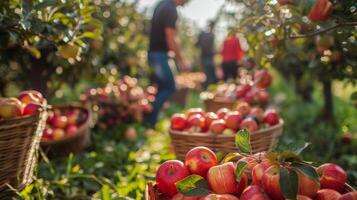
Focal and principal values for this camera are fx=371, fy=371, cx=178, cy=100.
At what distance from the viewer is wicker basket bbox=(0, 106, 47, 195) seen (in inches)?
78.0

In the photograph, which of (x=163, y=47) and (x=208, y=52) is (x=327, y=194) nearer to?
(x=163, y=47)

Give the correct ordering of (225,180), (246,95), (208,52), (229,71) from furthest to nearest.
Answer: (208,52)
(229,71)
(246,95)
(225,180)

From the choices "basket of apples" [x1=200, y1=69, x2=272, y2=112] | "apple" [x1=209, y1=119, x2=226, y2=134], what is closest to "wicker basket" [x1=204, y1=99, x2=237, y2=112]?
"basket of apples" [x1=200, y1=69, x2=272, y2=112]

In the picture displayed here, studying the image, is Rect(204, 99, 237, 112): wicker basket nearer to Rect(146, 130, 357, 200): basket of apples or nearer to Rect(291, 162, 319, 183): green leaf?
Rect(146, 130, 357, 200): basket of apples

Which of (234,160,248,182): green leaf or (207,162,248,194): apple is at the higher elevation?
(234,160,248,182): green leaf

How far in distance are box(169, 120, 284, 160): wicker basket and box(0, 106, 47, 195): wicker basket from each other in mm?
958

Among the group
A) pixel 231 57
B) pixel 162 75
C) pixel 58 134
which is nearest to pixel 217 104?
pixel 162 75

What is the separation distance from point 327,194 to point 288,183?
26 cm

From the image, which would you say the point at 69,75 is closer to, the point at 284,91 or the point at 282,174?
the point at 282,174

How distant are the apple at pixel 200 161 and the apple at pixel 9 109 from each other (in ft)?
3.66

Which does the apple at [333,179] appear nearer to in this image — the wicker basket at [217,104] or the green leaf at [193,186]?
the green leaf at [193,186]

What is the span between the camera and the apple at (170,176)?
5.46ft

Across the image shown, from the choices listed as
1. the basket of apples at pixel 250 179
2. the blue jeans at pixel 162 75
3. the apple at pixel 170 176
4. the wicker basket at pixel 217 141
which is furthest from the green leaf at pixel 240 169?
the blue jeans at pixel 162 75

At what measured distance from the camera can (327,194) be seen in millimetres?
1458
